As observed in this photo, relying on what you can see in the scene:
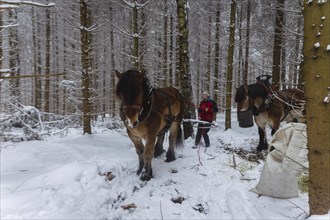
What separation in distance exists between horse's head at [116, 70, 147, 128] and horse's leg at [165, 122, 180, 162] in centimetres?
164

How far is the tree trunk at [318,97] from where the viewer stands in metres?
2.41

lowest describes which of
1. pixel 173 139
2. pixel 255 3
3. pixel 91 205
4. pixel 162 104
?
pixel 91 205

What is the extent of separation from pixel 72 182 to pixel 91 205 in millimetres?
810

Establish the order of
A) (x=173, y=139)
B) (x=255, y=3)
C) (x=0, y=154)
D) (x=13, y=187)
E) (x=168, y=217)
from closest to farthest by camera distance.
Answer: (x=168, y=217) < (x=13, y=187) < (x=173, y=139) < (x=0, y=154) < (x=255, y=3)

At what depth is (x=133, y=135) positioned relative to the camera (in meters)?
5.36

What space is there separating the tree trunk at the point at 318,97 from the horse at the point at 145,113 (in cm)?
269

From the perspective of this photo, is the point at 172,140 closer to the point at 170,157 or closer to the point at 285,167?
the point at 170,157

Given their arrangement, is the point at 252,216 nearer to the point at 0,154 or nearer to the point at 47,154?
the point at 47,154

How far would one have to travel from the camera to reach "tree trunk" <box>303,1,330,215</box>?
241 centimetres

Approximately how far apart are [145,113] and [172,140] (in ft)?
5.00

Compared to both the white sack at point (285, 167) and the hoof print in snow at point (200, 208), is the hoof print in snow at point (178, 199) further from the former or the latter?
the white sack at point (285, 167)

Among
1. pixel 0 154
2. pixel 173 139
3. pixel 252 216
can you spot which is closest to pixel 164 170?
pixel 173 139

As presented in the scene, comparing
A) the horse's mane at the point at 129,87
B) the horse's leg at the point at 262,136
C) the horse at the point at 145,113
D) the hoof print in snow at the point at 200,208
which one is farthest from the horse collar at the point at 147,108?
the horse's leg at the point at 262,136

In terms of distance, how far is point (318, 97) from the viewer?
8.13 ft
